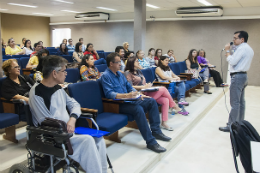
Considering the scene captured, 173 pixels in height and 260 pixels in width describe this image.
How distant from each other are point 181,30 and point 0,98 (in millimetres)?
7738

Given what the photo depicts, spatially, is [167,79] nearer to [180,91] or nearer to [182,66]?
[180,91]

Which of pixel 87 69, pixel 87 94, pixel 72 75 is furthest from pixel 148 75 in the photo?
pixel 87 94

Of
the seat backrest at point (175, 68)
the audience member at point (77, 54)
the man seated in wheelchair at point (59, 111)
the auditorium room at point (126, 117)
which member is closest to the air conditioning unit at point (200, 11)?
the auditorium room at point (126, 117)

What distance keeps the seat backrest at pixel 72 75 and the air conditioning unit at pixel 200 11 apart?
584cm

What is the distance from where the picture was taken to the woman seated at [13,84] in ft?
9.05

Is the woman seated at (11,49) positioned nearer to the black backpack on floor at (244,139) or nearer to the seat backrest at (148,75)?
the seat backrest at (148,75)

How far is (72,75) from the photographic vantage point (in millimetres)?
3926

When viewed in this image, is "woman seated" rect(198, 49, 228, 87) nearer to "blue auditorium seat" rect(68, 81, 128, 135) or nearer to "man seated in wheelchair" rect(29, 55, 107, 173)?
"blue auditorium seat" rect(68, 81, 128, 135)

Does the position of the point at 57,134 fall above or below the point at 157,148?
above

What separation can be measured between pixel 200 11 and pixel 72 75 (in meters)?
5.99

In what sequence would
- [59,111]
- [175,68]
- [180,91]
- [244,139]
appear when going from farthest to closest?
[175,68], [180,91], [59,111], [244,139]

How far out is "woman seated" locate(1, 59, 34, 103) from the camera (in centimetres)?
276

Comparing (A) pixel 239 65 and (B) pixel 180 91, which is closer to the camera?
(A) pixel 239 65

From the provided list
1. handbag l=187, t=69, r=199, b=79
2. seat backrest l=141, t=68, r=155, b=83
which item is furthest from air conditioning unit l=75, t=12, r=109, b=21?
seat backrest l=141, t=68, r=155, b=83
